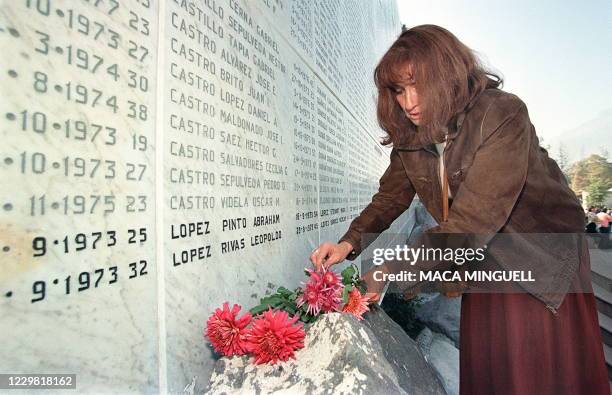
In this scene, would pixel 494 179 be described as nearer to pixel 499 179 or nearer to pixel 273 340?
pixel 499 179

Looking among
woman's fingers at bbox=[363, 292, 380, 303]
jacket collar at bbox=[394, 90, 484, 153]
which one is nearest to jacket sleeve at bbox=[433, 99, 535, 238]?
jacket collar at bbox=[394, 90, 484, 153]

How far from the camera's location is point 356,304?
51.1 inches

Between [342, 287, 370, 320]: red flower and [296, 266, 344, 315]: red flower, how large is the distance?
1.6 inches

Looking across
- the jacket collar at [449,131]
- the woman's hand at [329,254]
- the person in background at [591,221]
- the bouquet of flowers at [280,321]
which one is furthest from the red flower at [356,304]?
the person in background at [591,221]

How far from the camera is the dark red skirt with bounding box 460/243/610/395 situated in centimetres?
131

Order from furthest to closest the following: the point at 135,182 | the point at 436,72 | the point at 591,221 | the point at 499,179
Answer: the point at 591,221
the point at 436,72
the point at 499,179
the point at 135,182

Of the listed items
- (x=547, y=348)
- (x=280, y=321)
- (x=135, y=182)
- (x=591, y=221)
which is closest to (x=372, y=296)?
(x=280, y=321)

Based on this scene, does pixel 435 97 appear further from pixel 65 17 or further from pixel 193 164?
pixel 65 17

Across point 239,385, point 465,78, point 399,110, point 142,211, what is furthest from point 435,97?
point 239,385

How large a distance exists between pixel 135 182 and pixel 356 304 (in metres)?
0.86

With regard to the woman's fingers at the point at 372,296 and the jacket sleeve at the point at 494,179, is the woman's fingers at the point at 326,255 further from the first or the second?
the jacket sleeve at the point at 494,179

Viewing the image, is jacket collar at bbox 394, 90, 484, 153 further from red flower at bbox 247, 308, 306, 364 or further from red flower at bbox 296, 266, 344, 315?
red flower at bbox 247, 308, 306, 364

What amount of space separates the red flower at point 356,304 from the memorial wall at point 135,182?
475mm

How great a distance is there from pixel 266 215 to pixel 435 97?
93 cm
